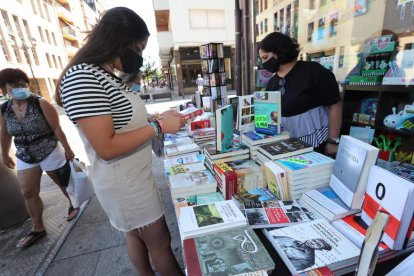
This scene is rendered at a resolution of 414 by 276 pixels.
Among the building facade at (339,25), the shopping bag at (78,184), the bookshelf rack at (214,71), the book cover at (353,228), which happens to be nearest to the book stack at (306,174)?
the book cover at (353,228)

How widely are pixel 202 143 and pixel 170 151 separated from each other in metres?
0.30

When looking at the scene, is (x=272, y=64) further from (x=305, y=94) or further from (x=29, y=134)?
(x=29, y=134)

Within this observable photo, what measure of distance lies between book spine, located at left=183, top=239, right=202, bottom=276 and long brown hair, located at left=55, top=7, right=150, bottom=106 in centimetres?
78

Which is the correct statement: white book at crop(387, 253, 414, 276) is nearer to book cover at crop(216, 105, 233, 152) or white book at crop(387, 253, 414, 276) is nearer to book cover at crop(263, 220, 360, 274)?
book cover at crop(263, 220, 360, 274)

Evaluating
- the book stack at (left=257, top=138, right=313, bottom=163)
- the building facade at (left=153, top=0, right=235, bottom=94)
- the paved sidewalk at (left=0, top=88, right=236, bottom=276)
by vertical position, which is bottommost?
the paved sidewalk at (left=0, top=88, right=236, bottom=276)

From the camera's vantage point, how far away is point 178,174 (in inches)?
54.7

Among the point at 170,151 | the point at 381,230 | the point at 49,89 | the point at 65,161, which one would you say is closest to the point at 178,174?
the point at 170,151

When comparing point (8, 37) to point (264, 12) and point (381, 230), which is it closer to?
point (264, 12)

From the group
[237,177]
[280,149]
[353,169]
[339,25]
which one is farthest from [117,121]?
[339,25]

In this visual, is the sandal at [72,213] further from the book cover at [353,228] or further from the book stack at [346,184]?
the book cover at [353,228]

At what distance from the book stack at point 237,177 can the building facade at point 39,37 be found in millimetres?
11464

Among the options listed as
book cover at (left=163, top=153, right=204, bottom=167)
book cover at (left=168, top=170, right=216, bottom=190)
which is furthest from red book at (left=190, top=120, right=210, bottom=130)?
book cover at (left=168, top=170, right=216, bottom=190)

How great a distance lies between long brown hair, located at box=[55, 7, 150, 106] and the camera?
0.91 meters

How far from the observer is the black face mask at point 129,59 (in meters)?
0.98
